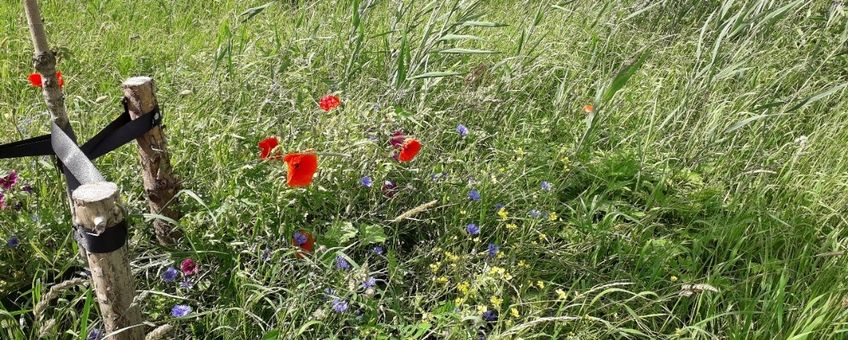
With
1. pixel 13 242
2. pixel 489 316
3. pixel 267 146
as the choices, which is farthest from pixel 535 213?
pixel 13 242

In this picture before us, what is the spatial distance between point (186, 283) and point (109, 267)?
339 millimetres

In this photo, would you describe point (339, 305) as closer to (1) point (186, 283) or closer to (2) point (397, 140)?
(1) point (186, 283)

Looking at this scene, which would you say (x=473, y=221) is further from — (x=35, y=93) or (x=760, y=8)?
(x=35, y=93)

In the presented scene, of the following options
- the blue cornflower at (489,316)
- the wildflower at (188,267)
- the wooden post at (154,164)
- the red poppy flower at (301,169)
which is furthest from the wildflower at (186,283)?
the blue cornflower at (489,316)

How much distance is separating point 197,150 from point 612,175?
50.0 inches

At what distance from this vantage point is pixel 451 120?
215 centimetres

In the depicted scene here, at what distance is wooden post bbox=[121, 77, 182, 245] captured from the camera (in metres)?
1.45

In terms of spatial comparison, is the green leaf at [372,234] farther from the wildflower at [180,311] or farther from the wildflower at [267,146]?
the wildflower at [180,311]

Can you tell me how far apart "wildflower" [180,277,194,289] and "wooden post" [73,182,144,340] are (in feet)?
0.59

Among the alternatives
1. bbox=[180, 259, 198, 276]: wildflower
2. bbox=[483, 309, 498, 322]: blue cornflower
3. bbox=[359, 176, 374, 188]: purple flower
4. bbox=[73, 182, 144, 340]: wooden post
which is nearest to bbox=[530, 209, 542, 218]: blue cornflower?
bbox=[483, 309, 498, 322]: blue cornflower

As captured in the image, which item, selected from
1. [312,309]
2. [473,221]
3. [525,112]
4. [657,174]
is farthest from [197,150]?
[657,174]

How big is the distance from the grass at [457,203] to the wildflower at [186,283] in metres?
0.03

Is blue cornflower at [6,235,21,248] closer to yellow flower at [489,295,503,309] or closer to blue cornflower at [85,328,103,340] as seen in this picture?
blue cornflower at [85,328,103,340]

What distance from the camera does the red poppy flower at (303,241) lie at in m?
1.53
